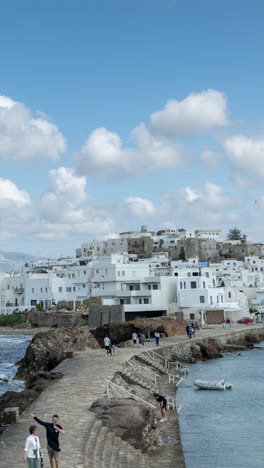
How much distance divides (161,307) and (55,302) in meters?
23.1

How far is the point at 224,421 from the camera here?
22.0m

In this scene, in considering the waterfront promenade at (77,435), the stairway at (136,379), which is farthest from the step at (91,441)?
the stairway at (136,379)

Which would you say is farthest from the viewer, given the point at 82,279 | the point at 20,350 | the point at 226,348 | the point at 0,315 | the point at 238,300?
the point at 0,315

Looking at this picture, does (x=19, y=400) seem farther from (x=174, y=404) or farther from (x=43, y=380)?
(x=174, y=404)

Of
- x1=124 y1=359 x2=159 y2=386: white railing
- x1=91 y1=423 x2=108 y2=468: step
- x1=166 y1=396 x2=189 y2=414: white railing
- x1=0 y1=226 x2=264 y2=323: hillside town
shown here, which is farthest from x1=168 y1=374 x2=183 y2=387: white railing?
x1=0 y1=226 x2=264 y2=323: hillside town

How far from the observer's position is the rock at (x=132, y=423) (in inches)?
654

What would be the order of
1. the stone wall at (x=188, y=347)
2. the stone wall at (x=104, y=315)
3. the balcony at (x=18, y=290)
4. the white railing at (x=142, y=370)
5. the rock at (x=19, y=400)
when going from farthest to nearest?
the balcony at (x=18, y=290) → the stone wall at (x=104, y=315) → the stone wall at (x=188, y=347) → the white railing at (x=142, y=370) → the rock at (x=19, y=400)

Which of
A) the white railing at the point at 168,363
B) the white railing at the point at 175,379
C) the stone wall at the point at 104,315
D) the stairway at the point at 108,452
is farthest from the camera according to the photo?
the stone wall at the point at 104,315

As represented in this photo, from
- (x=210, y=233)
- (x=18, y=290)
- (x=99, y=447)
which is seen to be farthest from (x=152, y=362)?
(x=210, y=233)

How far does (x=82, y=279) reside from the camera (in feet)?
288

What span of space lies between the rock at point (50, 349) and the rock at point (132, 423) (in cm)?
1706

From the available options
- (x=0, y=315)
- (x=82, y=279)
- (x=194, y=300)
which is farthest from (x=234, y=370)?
(x=0, y=315)

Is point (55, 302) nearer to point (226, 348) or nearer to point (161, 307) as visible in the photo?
point (161, 307)

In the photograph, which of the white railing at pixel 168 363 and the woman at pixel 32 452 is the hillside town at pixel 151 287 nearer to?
the white railing at pixel 168 363
